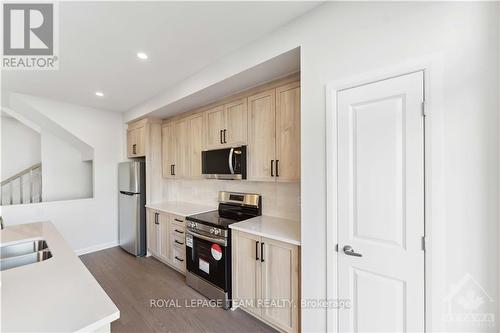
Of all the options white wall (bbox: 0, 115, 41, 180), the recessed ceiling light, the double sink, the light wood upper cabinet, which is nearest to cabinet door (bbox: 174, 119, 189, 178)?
the light wood upper cabinet

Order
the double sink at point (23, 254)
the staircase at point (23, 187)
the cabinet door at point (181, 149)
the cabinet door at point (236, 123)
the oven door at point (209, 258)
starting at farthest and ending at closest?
the staircase at point (23, 187), the cabinet door at point (181, 149), the cabinet door at point (236, 123), the oven door at point (209, 258), the double sink at point (23, 254)

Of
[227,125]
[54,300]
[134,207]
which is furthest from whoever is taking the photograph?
[134,207]

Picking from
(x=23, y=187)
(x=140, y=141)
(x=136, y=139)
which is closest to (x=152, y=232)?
(x=140, y=141)

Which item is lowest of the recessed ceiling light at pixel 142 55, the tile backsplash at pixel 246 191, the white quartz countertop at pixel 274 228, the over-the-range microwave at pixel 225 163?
the white quartz countertop at pixel 274 228

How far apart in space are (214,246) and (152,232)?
1745mm

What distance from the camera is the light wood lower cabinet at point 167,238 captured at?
120 inches

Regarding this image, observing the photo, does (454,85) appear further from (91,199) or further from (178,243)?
(91,199)

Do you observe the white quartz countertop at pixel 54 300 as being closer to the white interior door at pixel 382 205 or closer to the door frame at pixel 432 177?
the white interior door at pixel 382 205

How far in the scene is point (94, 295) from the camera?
3.54ft

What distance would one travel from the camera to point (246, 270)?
7.18 ft

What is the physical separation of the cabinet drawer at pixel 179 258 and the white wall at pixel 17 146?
14.0 ft

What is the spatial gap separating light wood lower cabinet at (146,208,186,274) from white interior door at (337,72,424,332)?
2.21 meters

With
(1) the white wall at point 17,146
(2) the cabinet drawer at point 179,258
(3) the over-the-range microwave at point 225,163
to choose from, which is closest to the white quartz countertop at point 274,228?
(3) the over-the-range microwave at point 225,163

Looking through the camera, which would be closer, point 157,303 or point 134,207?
point 157,303
